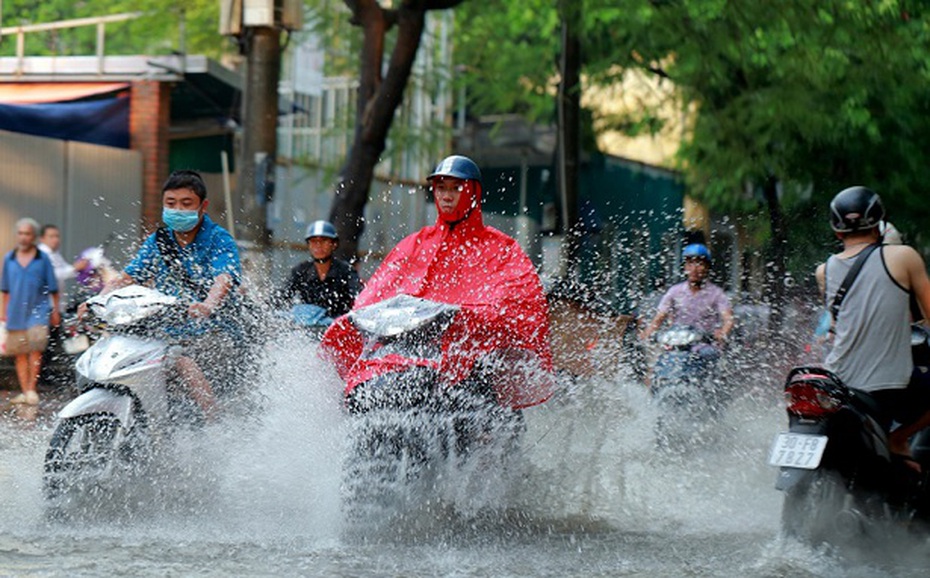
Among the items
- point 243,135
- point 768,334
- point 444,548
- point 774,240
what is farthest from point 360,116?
point 444,548

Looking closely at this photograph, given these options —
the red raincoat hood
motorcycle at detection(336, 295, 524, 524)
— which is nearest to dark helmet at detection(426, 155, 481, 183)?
the red raincoat hood

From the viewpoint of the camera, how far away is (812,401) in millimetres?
6293

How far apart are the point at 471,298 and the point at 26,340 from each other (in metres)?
8.69

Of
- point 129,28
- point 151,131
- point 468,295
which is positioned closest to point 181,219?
point 468,295

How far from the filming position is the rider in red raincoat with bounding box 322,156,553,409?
661cm

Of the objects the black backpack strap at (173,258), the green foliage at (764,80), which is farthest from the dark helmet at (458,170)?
the green foliage at (764,80)

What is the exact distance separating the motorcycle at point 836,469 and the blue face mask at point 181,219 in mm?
2938

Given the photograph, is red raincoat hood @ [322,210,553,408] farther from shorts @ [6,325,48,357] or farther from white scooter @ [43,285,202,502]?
shorts @ [6,325,48,357]

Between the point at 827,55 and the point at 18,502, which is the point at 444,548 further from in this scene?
the point at 827,55

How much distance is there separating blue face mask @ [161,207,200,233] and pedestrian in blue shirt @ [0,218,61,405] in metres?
7.48

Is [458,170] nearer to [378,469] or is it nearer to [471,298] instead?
[471,298]

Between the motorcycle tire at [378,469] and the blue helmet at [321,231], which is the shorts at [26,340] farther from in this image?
the motorcycle tire at [378,469]

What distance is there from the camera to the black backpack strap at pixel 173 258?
7605 mm

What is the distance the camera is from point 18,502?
23.5 feet
